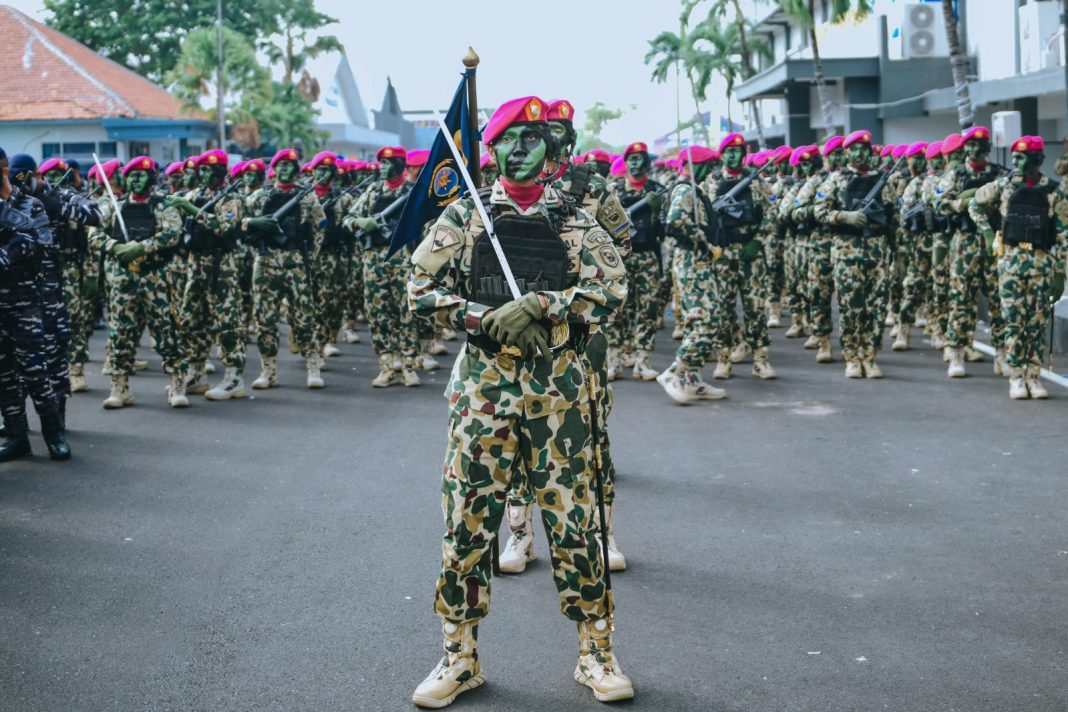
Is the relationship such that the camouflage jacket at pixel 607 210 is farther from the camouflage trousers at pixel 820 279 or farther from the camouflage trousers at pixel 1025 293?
the camouflage trousers at pixel 820 279

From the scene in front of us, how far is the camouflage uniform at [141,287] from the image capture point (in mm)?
10922

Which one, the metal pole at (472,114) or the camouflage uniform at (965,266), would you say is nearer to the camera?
the metal pole at (472,114)

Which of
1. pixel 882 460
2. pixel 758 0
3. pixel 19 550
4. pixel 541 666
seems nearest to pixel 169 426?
pixel 19 550

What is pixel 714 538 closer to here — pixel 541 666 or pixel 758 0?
pixel 541 666

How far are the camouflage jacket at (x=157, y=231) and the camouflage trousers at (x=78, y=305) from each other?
5.06 feet

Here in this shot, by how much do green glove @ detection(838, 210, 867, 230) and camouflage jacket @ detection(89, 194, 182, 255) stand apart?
595 cm

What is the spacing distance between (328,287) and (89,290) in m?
2.61

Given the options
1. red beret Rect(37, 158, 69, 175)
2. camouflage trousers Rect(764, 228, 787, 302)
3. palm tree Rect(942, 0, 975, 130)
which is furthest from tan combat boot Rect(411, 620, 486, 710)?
palm tree Rect(942, 0, 975, 130)

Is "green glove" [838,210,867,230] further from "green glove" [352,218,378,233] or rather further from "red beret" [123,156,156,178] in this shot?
"red beret" [123,156,156,178]

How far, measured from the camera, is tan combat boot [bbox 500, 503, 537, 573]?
6.40 meters

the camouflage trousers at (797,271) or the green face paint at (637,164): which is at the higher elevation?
the green face paint at (637,164)

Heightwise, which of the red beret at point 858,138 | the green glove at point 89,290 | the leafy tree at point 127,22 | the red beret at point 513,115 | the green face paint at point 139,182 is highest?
the leafy tree at point 127,22

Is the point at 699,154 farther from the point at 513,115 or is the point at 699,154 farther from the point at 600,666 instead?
the point at 600,666

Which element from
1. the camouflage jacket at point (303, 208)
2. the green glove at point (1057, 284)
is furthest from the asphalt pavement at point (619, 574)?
the camouflage jacket at point (303, 208)
